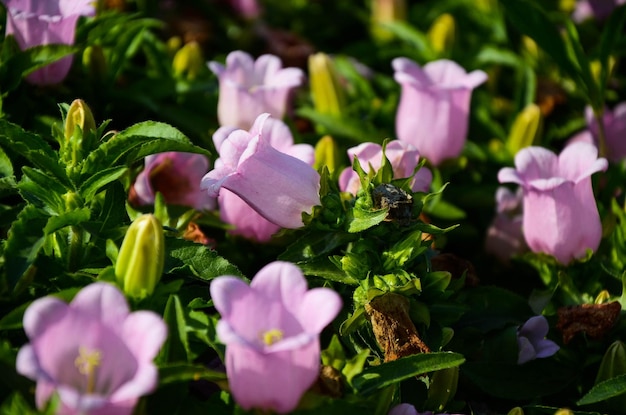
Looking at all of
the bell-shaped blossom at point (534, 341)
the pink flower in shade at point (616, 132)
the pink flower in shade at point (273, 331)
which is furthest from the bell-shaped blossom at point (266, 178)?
the pink flower in shade at point (616, 132)

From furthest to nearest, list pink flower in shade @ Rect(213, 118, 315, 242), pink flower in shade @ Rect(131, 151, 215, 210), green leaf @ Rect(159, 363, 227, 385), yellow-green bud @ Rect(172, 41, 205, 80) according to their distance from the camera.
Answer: yellow-green bud @ Rect(172, 41, 205, 80)
pink flower in shade @ Rect(131, 151, 215, 210)
pink flower in shade @ Rect(213, 118, 315, 242)
green leaf @ Rect(159, 363, 227, 385)

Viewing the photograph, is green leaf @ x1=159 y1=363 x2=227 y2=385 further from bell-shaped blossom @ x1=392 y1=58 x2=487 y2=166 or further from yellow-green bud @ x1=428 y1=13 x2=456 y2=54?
yellow-green bud @ x1=428 y1=13 x2=456 y2=54

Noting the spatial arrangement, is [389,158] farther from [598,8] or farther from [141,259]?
[598,8]

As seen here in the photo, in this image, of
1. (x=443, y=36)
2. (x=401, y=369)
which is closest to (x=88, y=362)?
(x=401, y=369)

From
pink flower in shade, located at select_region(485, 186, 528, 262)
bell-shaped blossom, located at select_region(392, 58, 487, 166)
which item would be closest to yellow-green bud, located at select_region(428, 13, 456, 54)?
bell-shaped blossom, located at select_region(392, 58, 487, 166)

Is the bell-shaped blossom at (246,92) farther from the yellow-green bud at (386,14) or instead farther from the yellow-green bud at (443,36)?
the yellow-green bud at (386,14)

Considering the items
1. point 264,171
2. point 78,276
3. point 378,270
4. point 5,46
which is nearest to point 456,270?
point 378,270

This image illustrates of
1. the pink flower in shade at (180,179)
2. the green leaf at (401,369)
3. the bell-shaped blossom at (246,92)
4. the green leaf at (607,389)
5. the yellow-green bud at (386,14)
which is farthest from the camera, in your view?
the yellow-green bud at (386,14)
